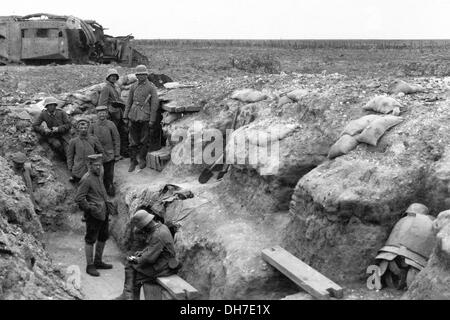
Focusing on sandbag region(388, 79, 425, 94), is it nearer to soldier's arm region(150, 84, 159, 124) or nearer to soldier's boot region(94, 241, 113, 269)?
soldier's arm region(150, 84, 159, 124)

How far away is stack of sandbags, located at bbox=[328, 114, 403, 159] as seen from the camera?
698 cm

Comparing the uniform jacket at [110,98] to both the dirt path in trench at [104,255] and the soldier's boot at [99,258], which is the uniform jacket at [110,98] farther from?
the soldier's boot at [99,258]

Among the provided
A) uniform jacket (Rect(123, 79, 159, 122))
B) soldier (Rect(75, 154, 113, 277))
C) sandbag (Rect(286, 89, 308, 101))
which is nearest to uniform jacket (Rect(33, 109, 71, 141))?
uniform jacket (Rect(123, 79, 159, 122))

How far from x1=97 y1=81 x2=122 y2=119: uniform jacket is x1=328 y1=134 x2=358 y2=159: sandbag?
4867 millimetres

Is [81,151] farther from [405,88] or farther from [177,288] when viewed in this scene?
[405,88]

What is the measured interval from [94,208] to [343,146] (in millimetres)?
3178

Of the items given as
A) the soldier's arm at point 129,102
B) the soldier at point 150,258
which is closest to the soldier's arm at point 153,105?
the soldier's arm at point 129,102

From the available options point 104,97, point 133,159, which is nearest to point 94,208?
point 133,159

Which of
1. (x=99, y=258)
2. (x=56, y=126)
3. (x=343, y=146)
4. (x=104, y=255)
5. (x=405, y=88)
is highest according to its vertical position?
(x=405, y=88)

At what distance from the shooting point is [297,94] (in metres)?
8.83

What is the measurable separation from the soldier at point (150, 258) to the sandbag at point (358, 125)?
244 cm
